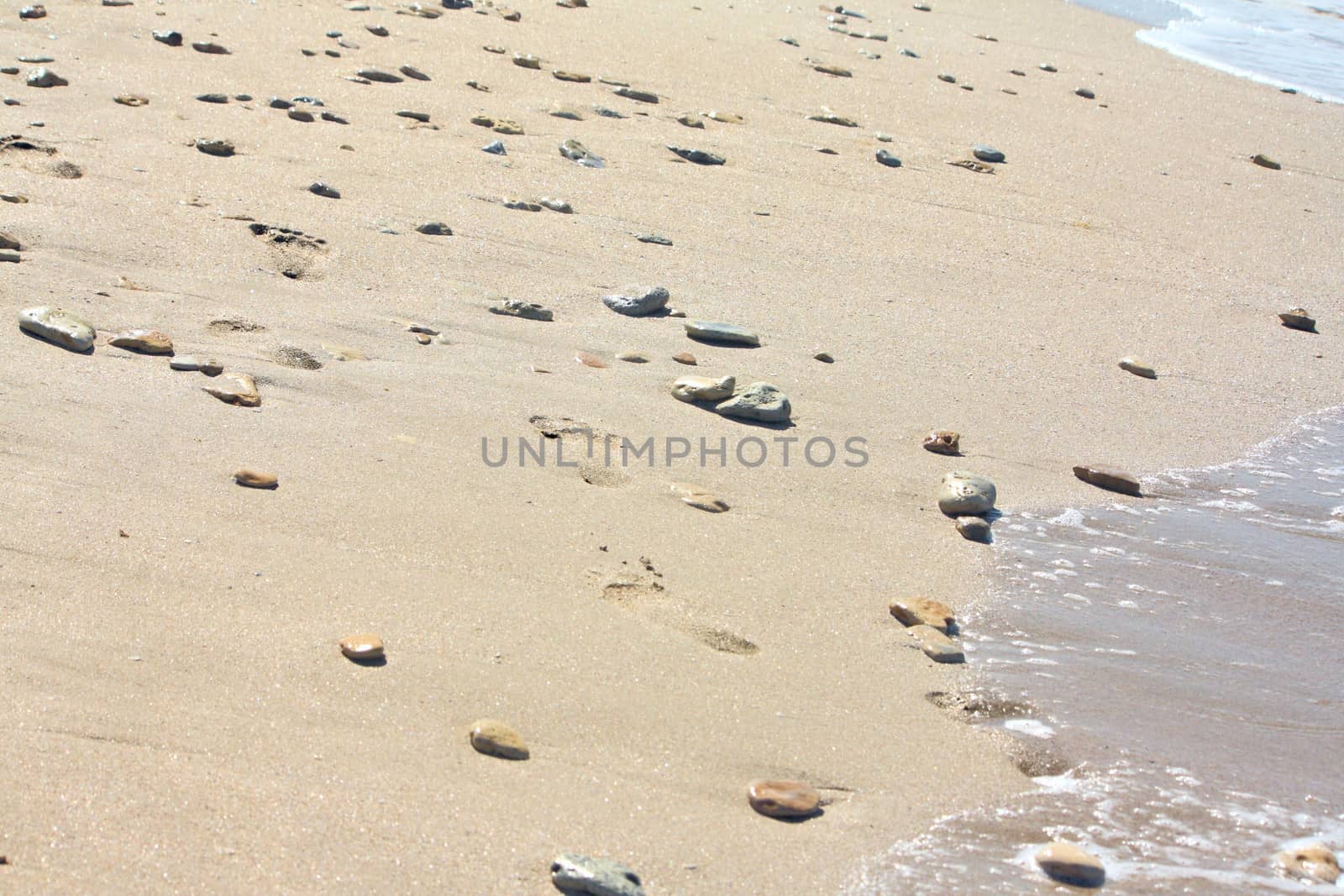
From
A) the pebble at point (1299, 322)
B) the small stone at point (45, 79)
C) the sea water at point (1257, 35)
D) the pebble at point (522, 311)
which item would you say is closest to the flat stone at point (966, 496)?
the pebble at point (522, 311)

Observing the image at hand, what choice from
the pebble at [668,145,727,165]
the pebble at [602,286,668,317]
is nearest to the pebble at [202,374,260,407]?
the pebble at [602,286,668,317]

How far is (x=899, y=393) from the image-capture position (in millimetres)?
4227

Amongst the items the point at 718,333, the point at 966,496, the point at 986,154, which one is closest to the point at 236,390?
the point at 718,333

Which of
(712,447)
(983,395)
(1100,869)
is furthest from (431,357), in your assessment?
(1100,869)

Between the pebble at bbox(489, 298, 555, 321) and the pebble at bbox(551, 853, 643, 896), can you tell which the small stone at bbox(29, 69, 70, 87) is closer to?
the pebble at bbox(489, 298, 555, 321)

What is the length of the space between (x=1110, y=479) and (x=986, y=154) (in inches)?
127

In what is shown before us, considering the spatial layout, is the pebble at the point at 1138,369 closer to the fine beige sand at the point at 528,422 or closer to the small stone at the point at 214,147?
the fine beige sand at the point at 528,422

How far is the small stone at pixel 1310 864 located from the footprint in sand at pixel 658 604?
42.0 inches

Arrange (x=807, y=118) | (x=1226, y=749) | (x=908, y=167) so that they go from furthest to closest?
(x=807, y=118) → (x=908, y=167) → (x=1226, y=749)

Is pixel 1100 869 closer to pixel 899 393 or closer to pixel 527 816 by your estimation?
pixel 527 816

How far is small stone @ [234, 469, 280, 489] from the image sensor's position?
2992 mm

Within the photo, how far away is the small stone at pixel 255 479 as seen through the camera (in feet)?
9.82

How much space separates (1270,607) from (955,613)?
869 millimetres

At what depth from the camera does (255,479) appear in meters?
3.00
